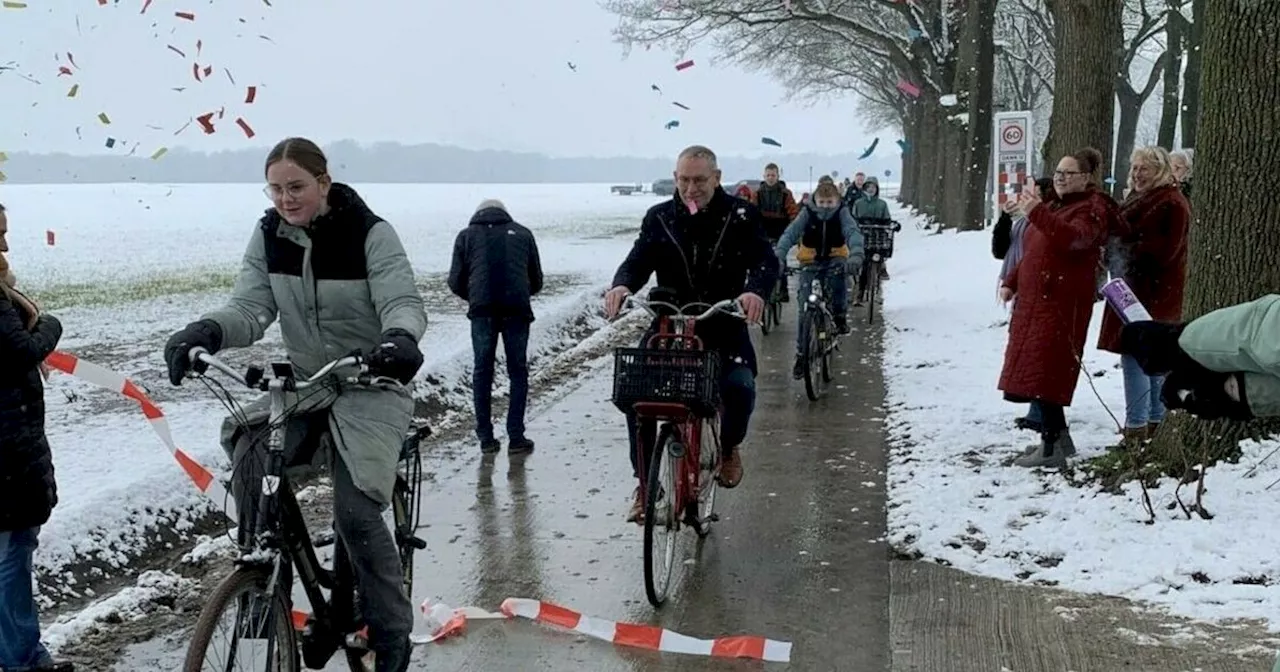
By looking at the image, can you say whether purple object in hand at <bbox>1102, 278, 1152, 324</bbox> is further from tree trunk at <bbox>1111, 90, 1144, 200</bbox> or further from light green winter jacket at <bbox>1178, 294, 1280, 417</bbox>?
tree trunk at <bbox>1111, 90, 1144, 200</bbox>

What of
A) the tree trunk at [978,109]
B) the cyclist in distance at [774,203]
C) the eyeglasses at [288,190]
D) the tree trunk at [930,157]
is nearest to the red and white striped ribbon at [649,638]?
the eyeglasses at [288,190]

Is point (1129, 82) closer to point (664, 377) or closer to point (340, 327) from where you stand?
point (664, 377)

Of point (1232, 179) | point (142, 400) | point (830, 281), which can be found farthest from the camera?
point (830, 281)

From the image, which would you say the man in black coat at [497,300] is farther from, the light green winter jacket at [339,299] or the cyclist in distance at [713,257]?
the light green winter jacket at [339,299]

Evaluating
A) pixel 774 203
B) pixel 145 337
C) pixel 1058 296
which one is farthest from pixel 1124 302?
pixel 145 337

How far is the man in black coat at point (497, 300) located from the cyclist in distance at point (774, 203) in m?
7.37

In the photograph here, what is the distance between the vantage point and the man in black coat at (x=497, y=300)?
844 centimetres

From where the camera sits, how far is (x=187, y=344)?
11.9ft

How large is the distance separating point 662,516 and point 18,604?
2592mm

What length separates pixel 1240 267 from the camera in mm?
5859

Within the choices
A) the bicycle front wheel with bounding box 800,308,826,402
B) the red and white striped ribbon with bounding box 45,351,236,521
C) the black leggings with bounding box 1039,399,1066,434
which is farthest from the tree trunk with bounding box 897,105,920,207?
the red and white striped ribbon with bounding box 45,351,236,521

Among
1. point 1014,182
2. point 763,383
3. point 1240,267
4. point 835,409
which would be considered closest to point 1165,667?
point 1240,267

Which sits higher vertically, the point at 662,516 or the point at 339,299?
the point at 339,299

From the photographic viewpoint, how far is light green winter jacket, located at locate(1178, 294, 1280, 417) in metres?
2.33
